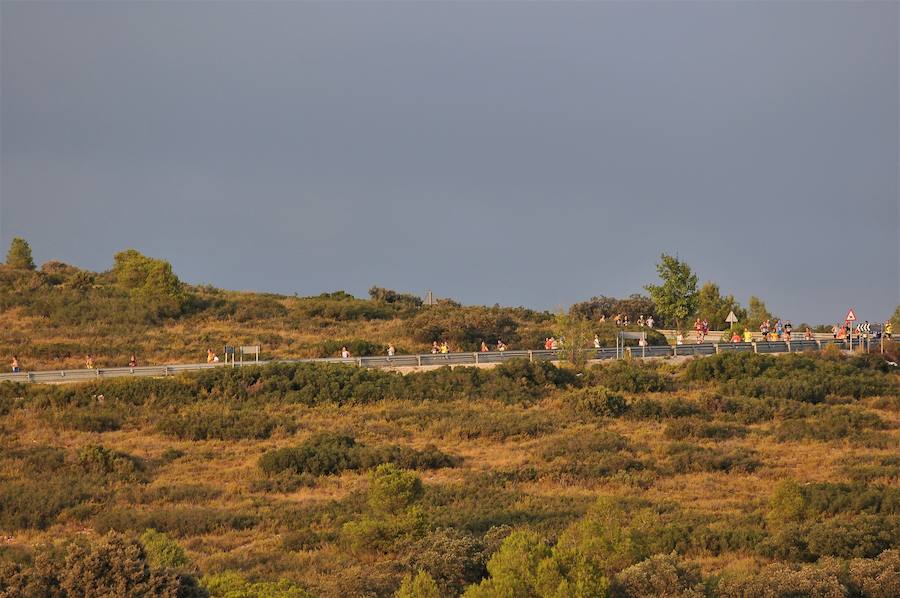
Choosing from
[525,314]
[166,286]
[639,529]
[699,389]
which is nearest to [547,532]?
[639,529]

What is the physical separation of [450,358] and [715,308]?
Result: 30462 millimetres

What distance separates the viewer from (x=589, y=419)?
3662cm

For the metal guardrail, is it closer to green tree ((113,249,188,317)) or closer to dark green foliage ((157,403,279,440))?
dark green foliage ((157,403,279,440))

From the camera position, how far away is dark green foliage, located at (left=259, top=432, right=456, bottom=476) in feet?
94.9

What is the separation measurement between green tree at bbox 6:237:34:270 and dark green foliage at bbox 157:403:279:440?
4776cm

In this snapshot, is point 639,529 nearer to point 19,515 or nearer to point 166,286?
point 19,515

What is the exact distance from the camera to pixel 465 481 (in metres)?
27.4

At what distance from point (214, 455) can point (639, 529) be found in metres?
14.6

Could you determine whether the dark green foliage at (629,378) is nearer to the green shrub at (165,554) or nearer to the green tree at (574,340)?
the green tree at (574,340)

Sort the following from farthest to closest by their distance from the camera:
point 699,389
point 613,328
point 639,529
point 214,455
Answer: point 613,328 < point 699,389 < point 214,455 < point 639,529

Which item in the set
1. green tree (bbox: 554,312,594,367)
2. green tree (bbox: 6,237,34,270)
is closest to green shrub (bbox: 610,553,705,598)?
green tree (bbox: 554,312,594,367)

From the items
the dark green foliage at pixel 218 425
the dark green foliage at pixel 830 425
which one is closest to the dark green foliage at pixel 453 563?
the dark green foliage at pixel 218 425

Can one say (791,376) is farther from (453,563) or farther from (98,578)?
(98,578)

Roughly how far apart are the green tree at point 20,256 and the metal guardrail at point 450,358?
3757cm
